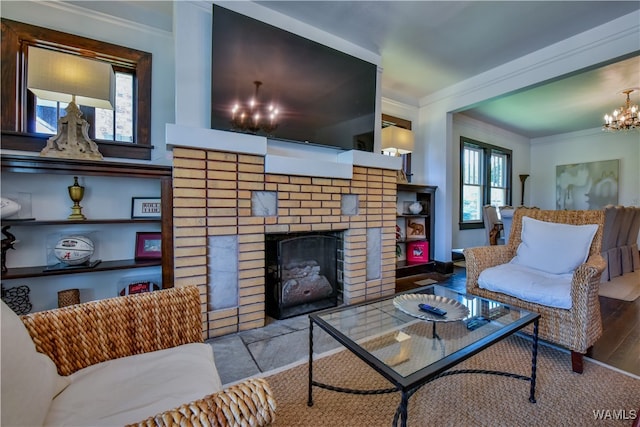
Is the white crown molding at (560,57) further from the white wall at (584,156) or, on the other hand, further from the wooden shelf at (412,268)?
the white wall at (584,156)

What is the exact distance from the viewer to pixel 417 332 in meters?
1.30

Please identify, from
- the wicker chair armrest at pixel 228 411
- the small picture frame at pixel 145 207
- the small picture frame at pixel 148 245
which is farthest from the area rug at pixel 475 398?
the small picture frame at pixel 145 207

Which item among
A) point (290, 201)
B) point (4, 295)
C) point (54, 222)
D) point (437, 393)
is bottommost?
point (437, 393)

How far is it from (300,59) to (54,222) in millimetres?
2144

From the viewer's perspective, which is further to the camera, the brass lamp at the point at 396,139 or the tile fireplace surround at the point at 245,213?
the brass lamp at the point at 396,139

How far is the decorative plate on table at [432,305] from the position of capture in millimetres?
1286

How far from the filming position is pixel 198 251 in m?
1.85

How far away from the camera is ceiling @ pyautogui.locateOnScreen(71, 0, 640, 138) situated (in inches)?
86.0

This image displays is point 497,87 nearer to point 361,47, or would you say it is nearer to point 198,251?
point 361,47

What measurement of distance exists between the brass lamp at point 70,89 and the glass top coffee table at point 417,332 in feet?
6.62

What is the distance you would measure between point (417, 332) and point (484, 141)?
5030 millimetres

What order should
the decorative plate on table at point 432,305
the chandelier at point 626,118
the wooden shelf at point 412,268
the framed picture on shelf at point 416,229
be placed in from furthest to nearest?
the framed picture on shelf at point 416,229 < the chandelier at point 626,118 < the wooden shelf at point 412,268 < the decorative plate on table at point 432,305

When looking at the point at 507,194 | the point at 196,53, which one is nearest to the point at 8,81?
the point at 196,53

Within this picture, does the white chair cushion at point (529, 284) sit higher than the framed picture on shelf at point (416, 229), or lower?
lower
